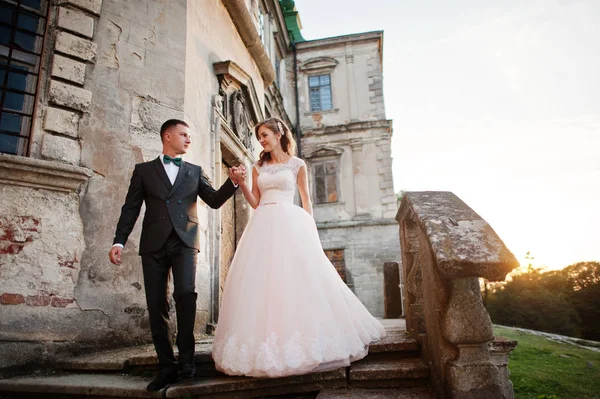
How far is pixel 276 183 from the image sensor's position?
345cm

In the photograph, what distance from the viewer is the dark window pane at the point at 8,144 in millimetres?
4012

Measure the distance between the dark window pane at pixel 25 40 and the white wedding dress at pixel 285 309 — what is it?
3.41 meters

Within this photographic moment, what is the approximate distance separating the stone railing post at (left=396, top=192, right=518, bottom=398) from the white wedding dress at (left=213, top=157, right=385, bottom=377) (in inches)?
23.7

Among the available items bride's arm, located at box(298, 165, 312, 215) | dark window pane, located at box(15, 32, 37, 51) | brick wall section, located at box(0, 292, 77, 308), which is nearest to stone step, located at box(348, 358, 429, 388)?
bride's arm, located at box(298, 165, 312, 215)

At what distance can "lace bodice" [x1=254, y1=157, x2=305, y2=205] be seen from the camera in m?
3.43

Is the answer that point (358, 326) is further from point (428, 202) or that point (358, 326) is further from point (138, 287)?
point (138, 287)

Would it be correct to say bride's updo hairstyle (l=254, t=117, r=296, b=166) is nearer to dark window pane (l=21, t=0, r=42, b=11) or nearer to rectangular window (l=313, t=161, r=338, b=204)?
dark window pane (l=21, t=0, r=42, b=11)

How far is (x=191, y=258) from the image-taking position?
2977 mm

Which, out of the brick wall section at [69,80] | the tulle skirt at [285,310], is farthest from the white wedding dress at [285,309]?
the brick wall section at [69,80]

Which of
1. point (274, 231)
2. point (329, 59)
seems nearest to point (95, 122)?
point (274, 231)

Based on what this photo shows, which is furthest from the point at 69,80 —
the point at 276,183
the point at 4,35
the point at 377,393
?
the point at 377,393

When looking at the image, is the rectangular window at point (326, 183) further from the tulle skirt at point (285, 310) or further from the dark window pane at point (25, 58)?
the tulle skirt at point (285, 310)

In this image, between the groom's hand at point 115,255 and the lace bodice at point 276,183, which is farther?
the lace bodice at point 276,183

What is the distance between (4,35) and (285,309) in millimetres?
4380
